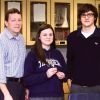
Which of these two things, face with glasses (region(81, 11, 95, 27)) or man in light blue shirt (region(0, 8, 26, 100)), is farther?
face with glasses (region(81, 11, 95, 27))

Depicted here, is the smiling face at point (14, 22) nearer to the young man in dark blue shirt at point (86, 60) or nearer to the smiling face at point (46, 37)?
the smiling face at point (46, 37)

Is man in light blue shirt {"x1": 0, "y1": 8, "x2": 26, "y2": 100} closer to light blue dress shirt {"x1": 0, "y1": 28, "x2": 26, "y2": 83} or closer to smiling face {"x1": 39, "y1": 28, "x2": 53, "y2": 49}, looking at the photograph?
light blue dress shirt {"x1": 0, "y1": 28, "x2": 26, "y2": 83}

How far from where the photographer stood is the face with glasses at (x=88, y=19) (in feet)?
8.07

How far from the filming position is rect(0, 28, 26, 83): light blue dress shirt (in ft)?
7.62

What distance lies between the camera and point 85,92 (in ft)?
8.18

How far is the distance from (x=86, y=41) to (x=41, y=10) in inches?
57.5

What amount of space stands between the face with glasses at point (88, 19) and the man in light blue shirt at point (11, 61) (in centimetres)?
49

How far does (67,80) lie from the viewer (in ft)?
8.36

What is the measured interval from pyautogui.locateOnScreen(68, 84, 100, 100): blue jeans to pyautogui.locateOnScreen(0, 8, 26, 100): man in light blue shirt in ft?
1.34

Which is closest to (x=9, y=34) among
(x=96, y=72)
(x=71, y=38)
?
(x=71, y=38)

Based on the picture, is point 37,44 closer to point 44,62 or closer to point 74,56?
point 44,62

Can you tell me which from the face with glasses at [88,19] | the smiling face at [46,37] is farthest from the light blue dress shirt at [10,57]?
the face with glasses at [88,19]

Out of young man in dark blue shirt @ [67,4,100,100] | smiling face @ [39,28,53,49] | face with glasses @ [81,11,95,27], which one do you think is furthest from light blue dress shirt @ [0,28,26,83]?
face with glasses @ [81,11,95,27]

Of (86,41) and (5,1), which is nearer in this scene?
(86,41)
